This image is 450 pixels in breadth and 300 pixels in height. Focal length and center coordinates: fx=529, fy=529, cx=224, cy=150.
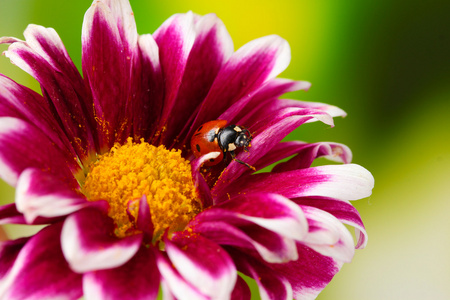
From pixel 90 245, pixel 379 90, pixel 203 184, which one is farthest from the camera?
pixel 379 90

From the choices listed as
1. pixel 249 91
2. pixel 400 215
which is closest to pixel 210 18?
pixel 249 91

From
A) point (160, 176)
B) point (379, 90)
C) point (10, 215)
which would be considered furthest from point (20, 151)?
point (379, 90)

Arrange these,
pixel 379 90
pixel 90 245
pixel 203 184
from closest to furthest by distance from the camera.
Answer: pixel 90 245 < pixel 203 184 < pixel 379 90

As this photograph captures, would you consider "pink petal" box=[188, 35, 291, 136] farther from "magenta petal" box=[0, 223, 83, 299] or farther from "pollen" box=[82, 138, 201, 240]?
"magenta petal" box=[0, 223, 83, 299]

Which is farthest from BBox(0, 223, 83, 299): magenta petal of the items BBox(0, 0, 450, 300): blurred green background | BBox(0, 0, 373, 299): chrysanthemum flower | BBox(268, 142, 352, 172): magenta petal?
BBox(0, 0, 450, 300): blurred green background

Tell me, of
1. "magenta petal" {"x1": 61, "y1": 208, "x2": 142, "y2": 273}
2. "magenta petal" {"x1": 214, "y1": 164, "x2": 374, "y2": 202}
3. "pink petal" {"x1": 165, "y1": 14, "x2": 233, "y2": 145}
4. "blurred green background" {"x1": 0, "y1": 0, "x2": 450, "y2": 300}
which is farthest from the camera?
"blurred green background" {"x1": 0, "y1": 0, "x2": 450, "y2": 300}

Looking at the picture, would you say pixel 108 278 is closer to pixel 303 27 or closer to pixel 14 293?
A: pixel 14 293

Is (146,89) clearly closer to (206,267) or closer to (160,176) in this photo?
(160,176)
